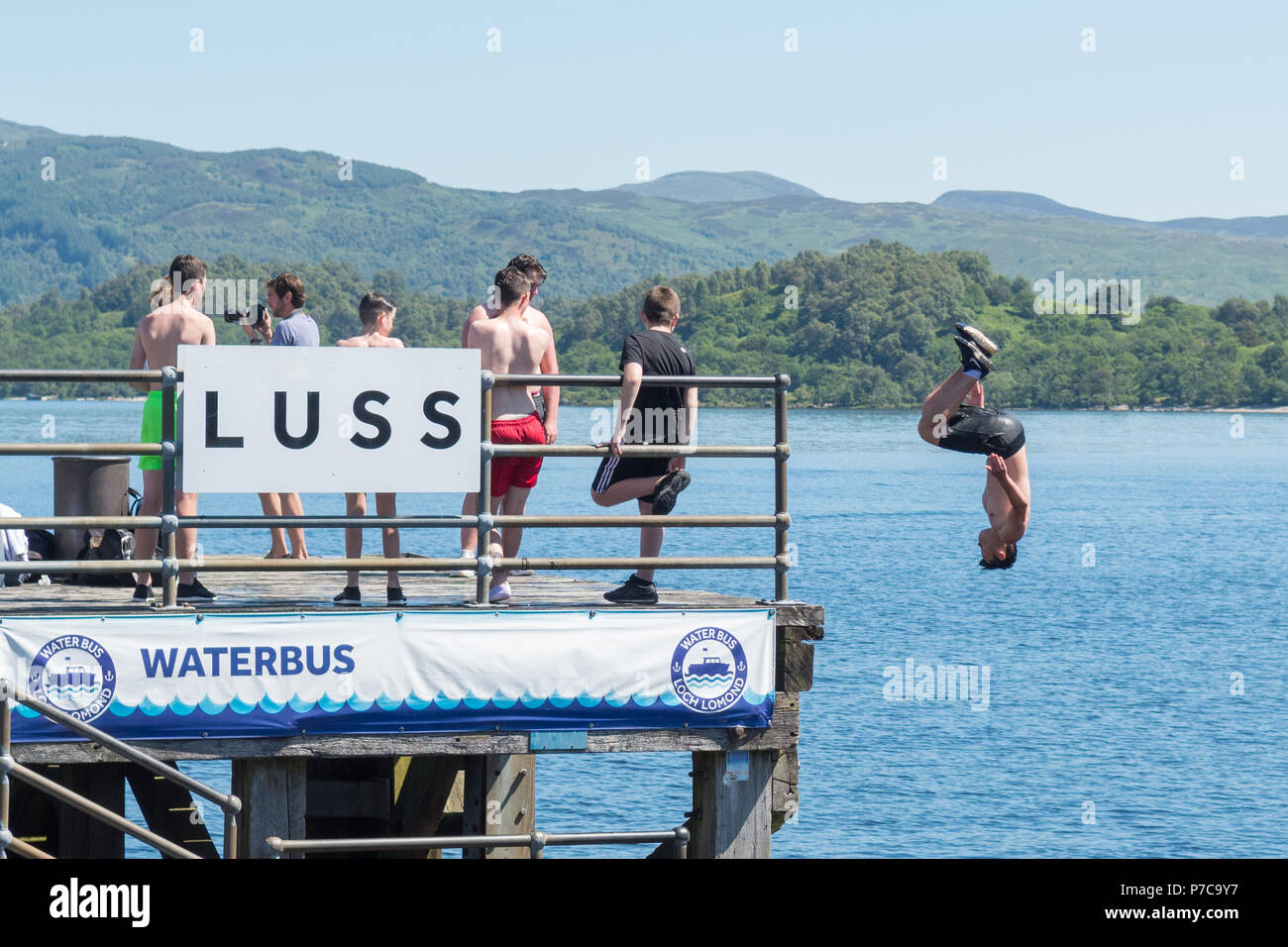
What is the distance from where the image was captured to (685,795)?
32625 mm

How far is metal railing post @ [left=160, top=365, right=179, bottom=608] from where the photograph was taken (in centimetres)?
833

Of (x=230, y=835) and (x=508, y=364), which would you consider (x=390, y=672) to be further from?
(x=508, y=364)

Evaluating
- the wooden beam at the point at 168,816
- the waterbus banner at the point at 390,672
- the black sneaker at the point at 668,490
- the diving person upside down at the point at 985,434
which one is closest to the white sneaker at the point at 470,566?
the waterbus banner at the point at 390,672


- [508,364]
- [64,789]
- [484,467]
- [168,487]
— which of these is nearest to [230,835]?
[64,789]

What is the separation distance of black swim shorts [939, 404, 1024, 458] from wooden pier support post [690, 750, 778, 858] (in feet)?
11.4

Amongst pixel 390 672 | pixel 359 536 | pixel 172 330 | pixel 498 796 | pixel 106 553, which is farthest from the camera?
pixel 498 796

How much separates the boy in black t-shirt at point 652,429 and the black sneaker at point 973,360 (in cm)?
290

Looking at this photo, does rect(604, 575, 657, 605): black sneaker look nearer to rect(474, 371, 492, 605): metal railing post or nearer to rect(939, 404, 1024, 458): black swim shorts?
rect(474, 371, 492, 605): metal railing post

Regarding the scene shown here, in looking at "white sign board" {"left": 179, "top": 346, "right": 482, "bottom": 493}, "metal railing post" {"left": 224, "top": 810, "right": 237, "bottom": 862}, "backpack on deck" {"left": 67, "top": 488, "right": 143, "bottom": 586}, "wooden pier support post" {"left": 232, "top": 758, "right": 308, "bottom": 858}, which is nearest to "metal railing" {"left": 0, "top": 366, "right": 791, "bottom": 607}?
"white sign board" {"left": 179, "top": 346, "right": 482, "bottom": 493}

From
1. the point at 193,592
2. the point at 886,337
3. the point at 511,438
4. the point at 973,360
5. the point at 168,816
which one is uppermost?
the point at 886,337

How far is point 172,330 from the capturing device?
9.13 metres

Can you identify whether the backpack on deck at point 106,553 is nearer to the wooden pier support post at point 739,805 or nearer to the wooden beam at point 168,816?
the wooden beam at point 168,816

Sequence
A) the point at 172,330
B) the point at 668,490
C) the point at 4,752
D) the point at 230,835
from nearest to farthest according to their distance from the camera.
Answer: the point at 4,752, the point at 230,835, the point at 172,330, the point at 668,490

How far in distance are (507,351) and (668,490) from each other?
46.0 inches
